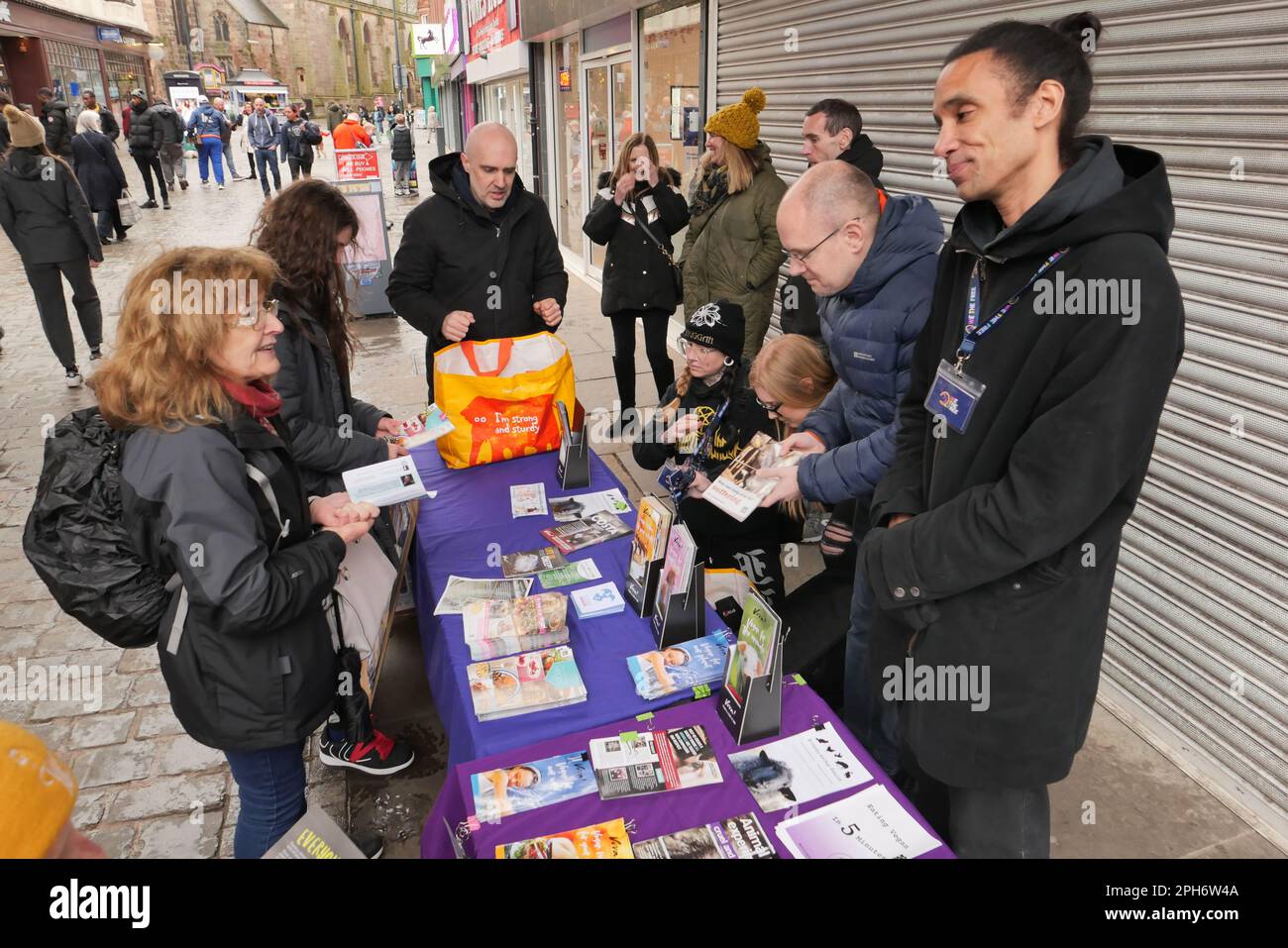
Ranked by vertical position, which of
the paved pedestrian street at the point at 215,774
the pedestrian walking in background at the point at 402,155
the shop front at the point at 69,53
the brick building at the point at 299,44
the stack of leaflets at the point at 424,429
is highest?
the brick building at the point at 299,44

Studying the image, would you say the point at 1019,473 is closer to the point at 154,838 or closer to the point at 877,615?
the point at 877,615

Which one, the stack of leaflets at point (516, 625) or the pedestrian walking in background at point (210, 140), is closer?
the stack of leaflets at point (516, 625)

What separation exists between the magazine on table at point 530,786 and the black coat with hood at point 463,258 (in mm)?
2673

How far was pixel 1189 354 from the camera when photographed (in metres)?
2.97

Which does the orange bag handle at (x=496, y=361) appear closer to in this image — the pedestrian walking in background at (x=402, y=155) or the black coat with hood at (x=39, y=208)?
the black coat with hood at (x=39, y=208)

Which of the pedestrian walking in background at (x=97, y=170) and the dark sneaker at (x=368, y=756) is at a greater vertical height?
the pedestrian walking in background at (x=97, y=170)

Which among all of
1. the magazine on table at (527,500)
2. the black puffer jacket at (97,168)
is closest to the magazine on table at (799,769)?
the magazine on table at (527,500)

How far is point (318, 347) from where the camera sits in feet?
Answer: 9.43

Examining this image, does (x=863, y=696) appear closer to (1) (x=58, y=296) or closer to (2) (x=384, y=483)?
(2) (x=384, y=483)

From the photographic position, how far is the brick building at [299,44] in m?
51.7

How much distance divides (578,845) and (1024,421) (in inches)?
48.8

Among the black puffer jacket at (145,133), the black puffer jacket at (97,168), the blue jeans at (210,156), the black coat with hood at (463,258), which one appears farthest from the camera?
the blue jeans at (210,156)

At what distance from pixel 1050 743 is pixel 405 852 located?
2069 mm
